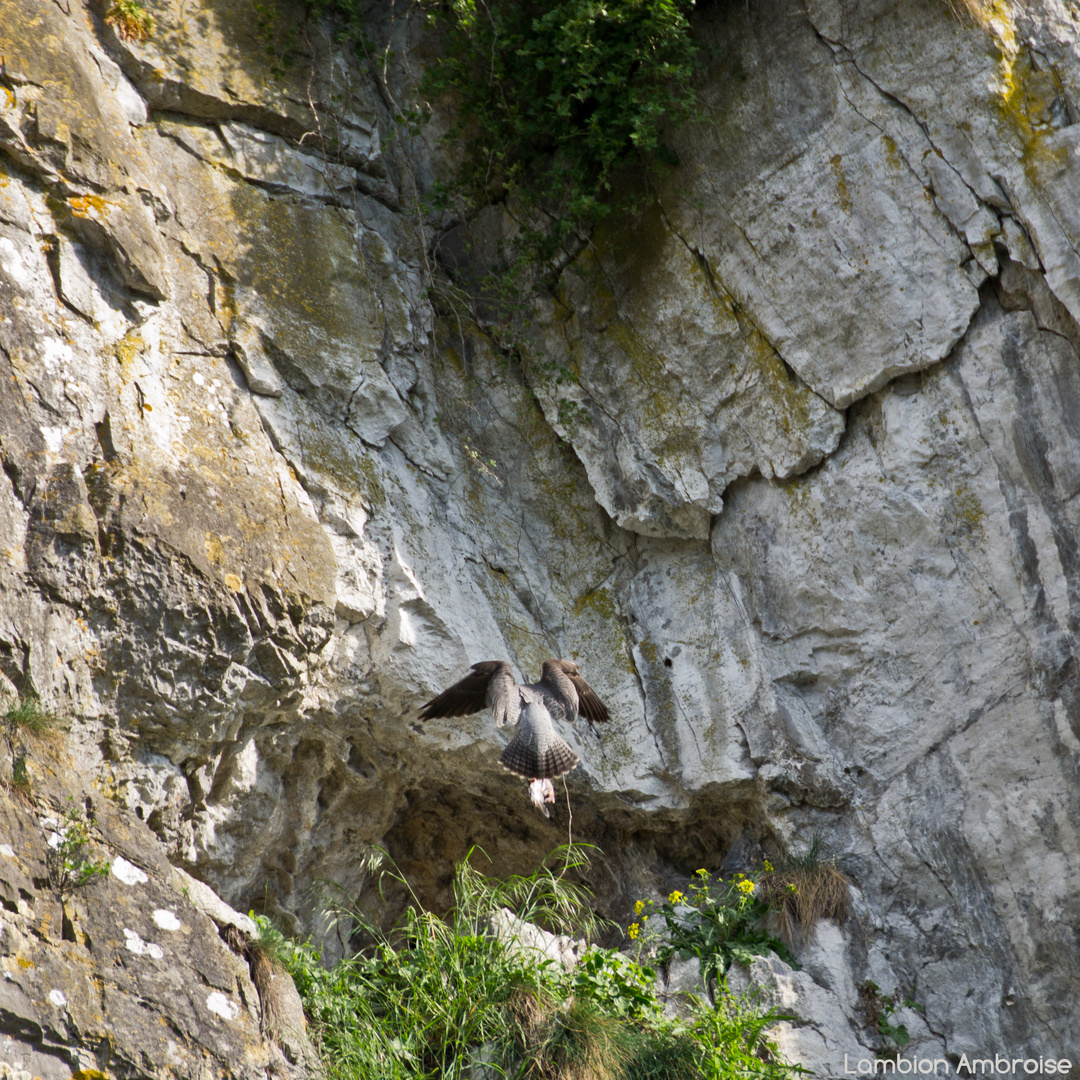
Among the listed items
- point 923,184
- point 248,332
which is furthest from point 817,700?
point 248,332

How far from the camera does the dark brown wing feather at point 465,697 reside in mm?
4652

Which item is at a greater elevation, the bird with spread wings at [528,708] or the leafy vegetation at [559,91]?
the leafy vegetation at [559,91]

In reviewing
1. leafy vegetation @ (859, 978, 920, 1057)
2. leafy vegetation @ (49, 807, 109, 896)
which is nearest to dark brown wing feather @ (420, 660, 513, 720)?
leafy vegetation @ (49, 807, 109, 896)

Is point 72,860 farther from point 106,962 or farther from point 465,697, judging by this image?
point 465,697

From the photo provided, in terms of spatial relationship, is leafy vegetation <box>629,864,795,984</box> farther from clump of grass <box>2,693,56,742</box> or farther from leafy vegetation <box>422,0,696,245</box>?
leafy vegetation <box>422,0,696,245</box>

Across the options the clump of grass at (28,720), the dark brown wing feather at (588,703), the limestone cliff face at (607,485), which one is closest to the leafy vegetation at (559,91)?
the limestone cliff face at (607,485)

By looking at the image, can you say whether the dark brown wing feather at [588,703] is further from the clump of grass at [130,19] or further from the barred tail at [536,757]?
the clump of grass at [130,19]

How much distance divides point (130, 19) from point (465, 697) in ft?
14.6

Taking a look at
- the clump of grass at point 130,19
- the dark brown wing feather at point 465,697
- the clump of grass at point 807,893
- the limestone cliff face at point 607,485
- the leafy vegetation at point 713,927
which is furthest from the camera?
the clump of grass at point 130,19

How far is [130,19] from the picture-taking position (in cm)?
525

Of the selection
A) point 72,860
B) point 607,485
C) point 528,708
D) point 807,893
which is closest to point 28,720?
point 72,860

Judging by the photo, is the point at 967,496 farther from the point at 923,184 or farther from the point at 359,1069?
the point at 359,1069

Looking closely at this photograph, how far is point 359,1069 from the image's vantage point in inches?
146

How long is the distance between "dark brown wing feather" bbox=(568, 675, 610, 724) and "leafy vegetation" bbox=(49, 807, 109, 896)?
249 centimetres
